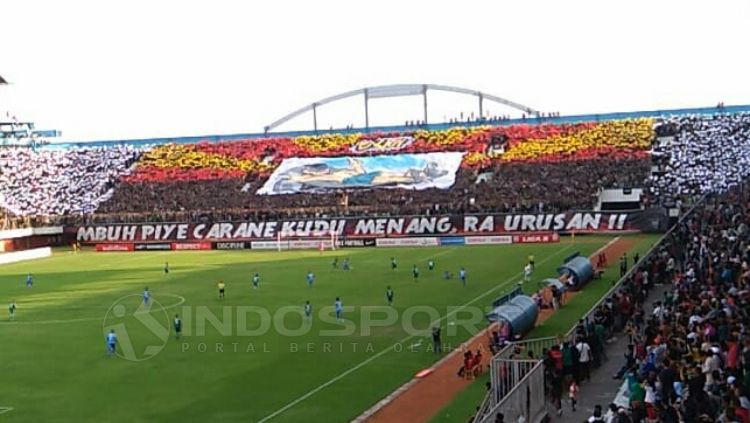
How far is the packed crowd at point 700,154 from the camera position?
249 ft

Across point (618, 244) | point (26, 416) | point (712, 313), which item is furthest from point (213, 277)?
point (712, 313)

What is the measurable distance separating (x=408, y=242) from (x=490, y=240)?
6275 mm

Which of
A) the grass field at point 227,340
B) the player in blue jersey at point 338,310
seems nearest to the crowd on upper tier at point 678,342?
the grass field at point 227,340

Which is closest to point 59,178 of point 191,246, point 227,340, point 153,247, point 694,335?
point 153,247

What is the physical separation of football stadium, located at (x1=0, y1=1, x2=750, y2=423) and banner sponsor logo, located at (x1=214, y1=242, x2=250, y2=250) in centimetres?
20

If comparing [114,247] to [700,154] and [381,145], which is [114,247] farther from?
[700,154]

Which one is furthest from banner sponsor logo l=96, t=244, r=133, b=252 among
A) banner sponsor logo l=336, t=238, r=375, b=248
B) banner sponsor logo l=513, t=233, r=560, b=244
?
banner sponsor logo l=513, t=233, r=560, b=244

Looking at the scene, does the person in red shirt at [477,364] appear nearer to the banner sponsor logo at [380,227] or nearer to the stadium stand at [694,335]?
the stadium stand at [694,335]

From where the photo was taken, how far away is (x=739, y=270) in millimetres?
27422

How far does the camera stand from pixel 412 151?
3701 inches

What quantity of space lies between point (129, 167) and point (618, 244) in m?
56.4

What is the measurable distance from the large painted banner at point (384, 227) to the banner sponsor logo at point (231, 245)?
87cm

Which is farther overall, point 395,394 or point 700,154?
point 700,154

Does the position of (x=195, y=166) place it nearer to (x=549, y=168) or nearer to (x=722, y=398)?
(x=549, y=168)
